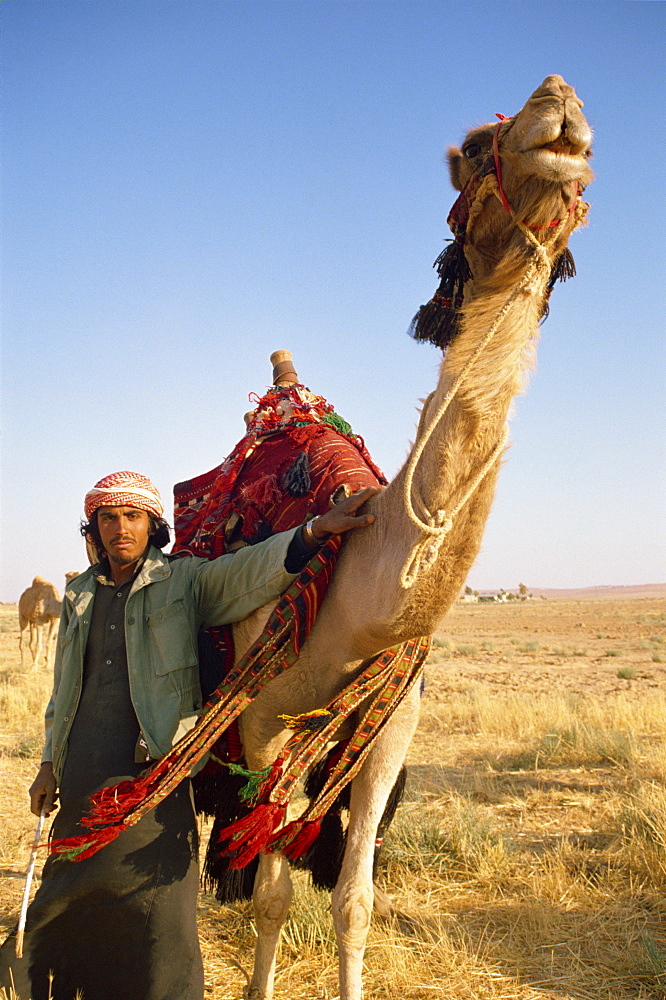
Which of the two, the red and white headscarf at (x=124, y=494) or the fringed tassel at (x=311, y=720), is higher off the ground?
the red and white headscarf at (x=124, y=494)

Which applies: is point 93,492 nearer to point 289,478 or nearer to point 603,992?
point 289,478

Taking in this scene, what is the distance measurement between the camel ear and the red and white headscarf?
1.81 meters

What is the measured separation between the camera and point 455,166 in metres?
2.66

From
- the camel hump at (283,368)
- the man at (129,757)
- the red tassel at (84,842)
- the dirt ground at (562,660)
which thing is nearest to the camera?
the red tassel at (84,842)

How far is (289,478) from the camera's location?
3.51 meters

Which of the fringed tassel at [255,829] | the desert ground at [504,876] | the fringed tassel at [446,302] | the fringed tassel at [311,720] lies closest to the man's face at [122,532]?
the fringed tassel at [311,720]

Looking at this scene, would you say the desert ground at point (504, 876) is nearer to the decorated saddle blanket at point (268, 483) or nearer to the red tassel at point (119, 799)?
the decorated saddle blanket at point (268, 483)

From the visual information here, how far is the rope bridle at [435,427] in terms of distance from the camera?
2318 mm

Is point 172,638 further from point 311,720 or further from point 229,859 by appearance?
point 229,859

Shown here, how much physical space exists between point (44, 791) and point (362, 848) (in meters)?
1.36

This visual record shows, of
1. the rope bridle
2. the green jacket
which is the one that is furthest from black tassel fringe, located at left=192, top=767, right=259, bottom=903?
the rope bridle


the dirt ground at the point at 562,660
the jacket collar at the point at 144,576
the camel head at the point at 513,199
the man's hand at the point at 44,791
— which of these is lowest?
the dirt ground at the point at 562,660

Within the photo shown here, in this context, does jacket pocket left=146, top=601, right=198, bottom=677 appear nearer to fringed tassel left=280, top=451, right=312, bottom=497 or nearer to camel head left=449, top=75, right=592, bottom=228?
fringed tassel left=280, top=451, right=312, bottom=497

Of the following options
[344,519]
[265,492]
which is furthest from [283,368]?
[344,519]
